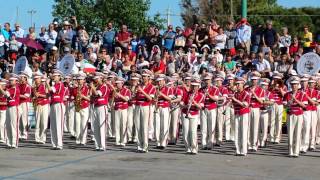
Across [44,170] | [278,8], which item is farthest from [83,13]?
[278,8]

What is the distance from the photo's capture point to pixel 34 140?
67.8 ft

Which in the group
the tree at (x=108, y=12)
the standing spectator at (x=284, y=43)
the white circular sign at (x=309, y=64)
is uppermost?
the tree at (x=108, y=12)

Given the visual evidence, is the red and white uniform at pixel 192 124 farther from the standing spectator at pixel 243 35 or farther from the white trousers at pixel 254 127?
the standing spectator at pixel 243 35

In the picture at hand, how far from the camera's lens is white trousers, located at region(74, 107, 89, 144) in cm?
1902

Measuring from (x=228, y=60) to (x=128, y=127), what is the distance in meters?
5.97

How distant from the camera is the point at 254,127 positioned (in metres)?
17.7

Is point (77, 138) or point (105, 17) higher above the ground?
point (105, 17)

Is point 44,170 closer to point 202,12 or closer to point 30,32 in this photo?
point 30,32

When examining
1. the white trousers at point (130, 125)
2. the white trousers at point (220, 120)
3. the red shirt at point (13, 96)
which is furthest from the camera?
the white trousers at point (130, 125)

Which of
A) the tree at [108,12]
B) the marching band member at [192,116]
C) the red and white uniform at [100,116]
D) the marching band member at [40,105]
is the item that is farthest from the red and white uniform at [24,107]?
the tree at [108,12]

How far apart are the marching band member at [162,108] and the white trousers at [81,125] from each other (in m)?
1.99

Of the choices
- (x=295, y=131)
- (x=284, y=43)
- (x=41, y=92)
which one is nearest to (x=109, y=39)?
(x=284, y=43)

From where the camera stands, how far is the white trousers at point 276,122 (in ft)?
66.3

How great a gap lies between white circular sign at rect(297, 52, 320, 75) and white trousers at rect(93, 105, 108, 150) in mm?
5994
